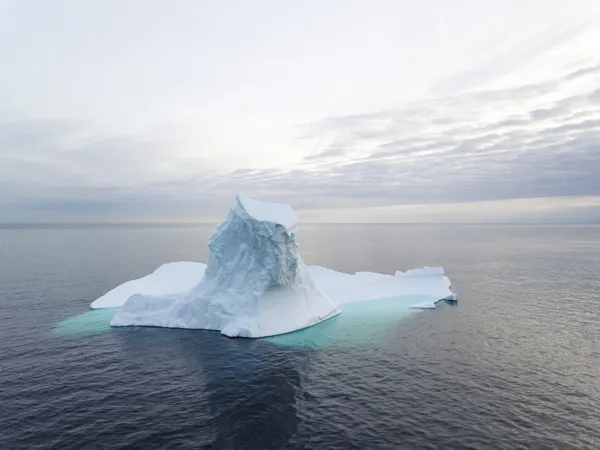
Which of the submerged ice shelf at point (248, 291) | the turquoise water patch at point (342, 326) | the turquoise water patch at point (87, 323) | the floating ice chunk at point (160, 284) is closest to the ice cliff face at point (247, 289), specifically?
the submerged ice shelf at point (248, 291)

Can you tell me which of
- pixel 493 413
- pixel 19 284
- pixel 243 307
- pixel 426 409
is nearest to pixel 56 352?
pixel 243 307

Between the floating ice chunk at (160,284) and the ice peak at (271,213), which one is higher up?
the ice peak at (271,213)

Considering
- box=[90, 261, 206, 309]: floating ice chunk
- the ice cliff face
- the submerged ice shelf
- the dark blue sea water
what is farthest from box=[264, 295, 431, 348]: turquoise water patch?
box=[90, 261, 206, 309]: floating ice chunk

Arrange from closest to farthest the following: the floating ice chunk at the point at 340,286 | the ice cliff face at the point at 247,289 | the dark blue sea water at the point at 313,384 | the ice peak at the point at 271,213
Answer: the dark blue sea water at the point at 313,384 → the ice cliff face at the point at 247,289 → the ice peak at the point at 271,213 → the floating ice chunk at the point at 340,286

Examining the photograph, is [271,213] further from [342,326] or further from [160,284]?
[160,284]

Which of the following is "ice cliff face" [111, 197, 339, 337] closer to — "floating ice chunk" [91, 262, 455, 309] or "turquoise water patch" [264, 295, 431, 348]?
"turquoise water patch" [264, 295, 431, 348]

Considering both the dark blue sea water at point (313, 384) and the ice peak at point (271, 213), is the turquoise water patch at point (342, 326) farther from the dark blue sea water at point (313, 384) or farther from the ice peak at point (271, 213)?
the ice peak at point (271, 213)

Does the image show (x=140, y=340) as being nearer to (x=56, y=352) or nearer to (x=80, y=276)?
(x=56, y=352)

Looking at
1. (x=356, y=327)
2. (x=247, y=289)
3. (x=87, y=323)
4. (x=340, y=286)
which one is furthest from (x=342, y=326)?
(x=87, y=323)
